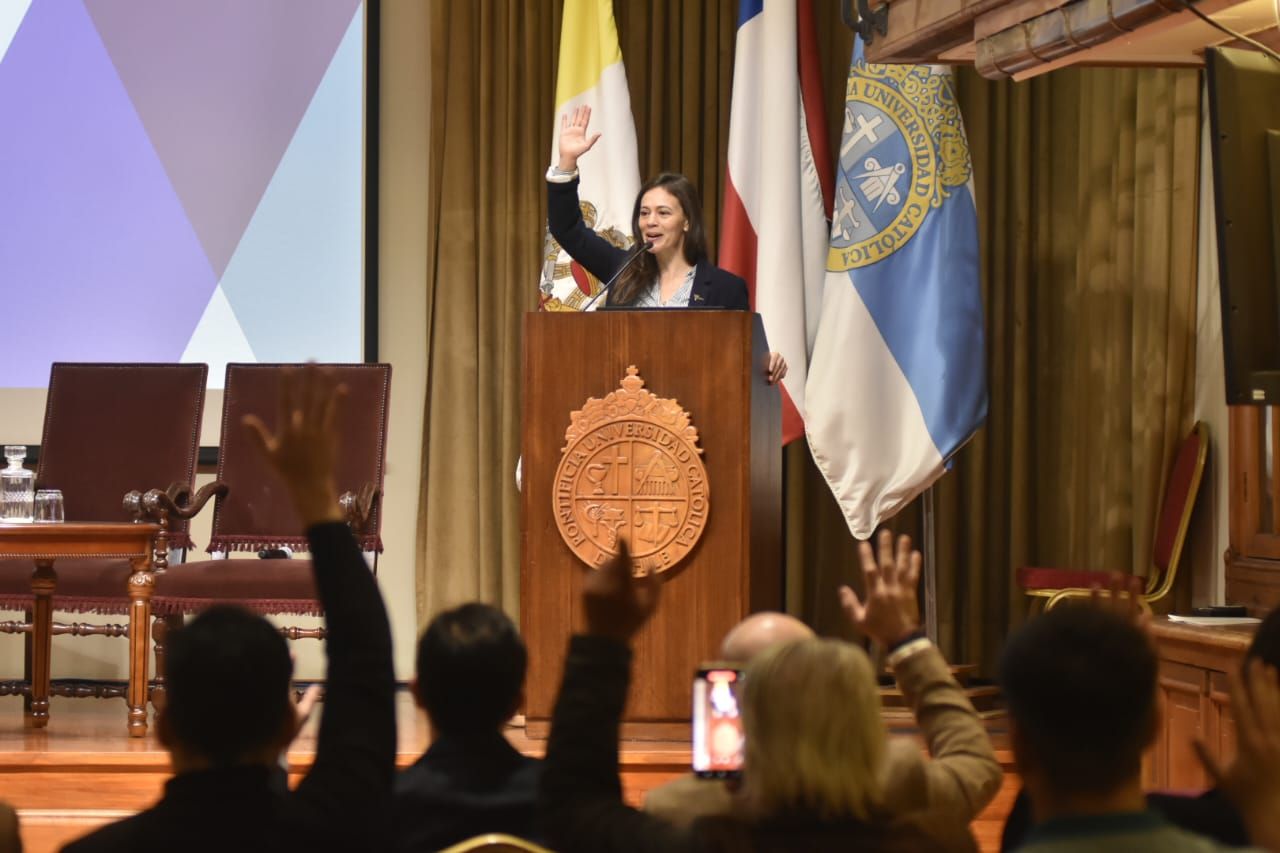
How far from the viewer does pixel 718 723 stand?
69.0 inches

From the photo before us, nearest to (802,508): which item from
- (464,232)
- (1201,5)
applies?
(464,232)

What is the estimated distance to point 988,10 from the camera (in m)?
4.32

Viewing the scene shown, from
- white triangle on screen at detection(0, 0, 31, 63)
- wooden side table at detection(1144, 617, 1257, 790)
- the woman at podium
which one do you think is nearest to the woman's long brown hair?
the woman at podium

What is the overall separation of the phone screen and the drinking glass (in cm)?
357

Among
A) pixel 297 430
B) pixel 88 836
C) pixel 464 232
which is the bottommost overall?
pixel 88 836

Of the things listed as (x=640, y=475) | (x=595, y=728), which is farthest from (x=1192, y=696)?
(x=595, y=728)

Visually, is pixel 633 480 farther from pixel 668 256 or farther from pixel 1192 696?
pixel 1192 696

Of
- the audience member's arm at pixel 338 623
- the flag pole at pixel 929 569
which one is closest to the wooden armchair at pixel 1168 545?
the flag pole at pixel 929 569

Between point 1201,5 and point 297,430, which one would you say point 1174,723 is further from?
point 297,430

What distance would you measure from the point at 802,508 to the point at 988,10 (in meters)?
2.23

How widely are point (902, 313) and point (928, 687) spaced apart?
151 inches

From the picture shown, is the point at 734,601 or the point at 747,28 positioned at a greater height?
the point at 747,28

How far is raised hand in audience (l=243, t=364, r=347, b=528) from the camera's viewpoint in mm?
1519

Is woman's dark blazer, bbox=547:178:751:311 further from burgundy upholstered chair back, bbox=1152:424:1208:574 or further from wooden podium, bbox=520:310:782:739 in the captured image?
burgundy upholstered chair back, bbox=1152:424:1208:574
